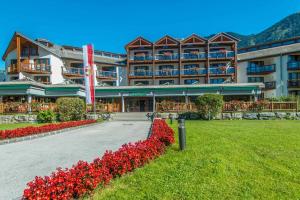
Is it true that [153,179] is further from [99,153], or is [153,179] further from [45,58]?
[45,58]

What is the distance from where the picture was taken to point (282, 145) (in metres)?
8.88

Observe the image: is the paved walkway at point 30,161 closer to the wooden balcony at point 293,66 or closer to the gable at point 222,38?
the gable at point 222,38

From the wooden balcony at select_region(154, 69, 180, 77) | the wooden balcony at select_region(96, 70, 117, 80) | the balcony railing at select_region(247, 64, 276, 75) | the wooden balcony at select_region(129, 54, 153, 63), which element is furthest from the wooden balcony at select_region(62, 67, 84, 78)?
the balcony railing at select_region(247, 64, 276, 75)


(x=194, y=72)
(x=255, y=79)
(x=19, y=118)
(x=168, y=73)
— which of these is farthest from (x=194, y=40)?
(x=19, y=118)

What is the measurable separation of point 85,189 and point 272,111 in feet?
84.7

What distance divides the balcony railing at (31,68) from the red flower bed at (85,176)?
3624cm

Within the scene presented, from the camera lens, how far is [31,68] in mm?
37906

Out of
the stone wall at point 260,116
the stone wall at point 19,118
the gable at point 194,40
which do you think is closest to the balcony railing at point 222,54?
the gable at point 194,40

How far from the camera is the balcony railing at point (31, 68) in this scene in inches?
1460

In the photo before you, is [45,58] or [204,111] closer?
[204,111]

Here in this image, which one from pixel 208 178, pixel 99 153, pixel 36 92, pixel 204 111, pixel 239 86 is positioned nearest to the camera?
pixel 208 178

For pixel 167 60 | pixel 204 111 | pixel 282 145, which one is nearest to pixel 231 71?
pixel 167 60

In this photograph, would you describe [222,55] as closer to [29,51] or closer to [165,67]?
[165,67]

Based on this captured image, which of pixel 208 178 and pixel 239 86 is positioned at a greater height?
pixel 239 86
